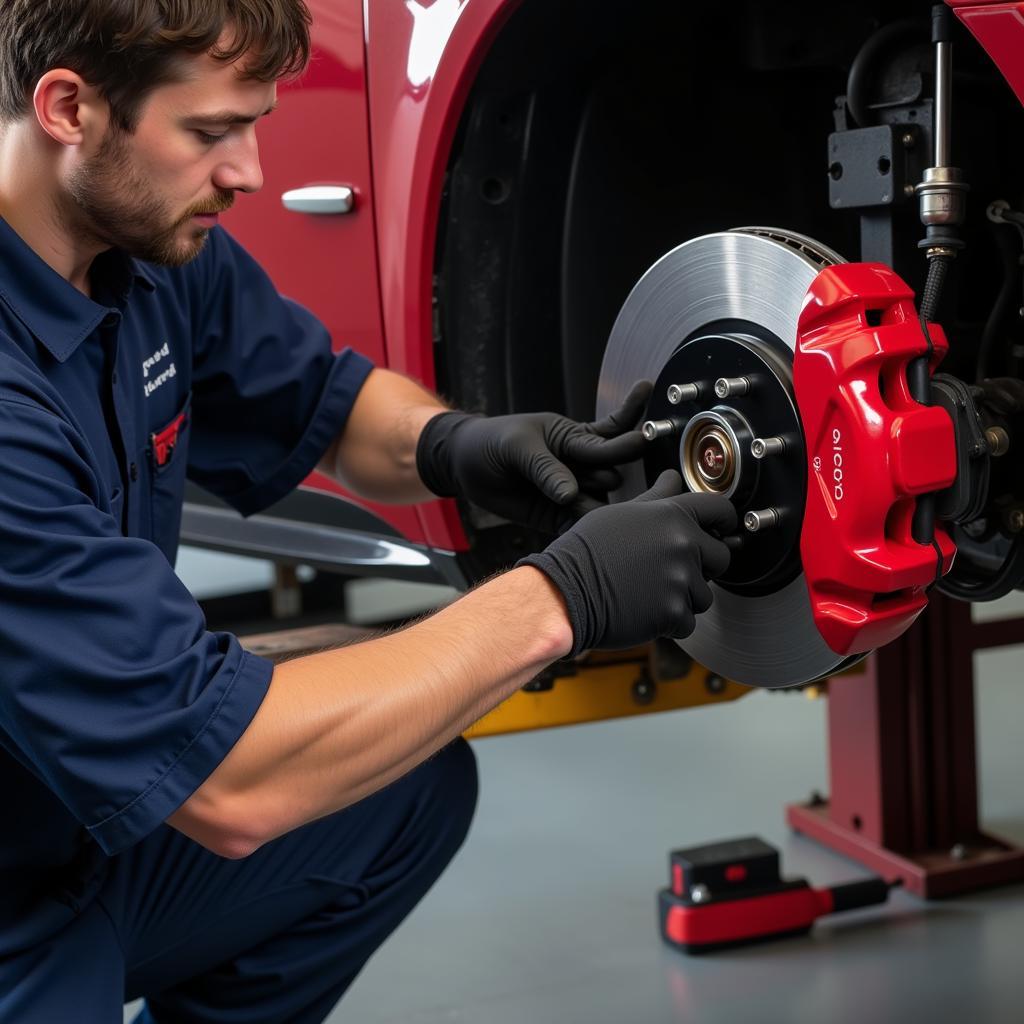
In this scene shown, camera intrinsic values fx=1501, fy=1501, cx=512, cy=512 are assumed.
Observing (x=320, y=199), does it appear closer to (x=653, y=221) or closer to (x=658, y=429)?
(x=653, y=221)

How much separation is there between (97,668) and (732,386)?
19.1 inches

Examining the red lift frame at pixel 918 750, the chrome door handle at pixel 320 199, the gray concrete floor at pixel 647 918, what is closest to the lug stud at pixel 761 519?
the chrome door handle at pixel 320 199

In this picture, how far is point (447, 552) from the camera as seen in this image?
1553 mm

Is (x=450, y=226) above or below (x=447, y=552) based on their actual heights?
above

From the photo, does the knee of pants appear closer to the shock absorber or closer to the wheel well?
the wheel well

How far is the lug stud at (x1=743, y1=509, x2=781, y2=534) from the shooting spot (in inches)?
43.0

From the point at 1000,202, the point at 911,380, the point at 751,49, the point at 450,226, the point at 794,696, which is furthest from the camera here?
the point at 794,696

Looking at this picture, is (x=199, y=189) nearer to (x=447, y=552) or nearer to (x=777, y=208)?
(x=447, y=552)

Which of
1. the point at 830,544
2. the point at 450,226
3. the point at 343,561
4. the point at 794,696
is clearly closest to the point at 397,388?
the point at 450,226

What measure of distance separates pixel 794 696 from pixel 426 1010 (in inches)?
53.4

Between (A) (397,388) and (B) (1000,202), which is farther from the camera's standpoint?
(A) (397,388)

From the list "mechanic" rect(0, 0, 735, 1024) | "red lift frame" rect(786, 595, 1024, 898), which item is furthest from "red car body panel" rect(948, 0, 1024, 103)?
"red lift frame" rect(786, 595, 1024, 898)

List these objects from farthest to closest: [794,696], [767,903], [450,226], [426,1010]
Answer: [794,696] → [767,903] → [426,1010] → [450,226]

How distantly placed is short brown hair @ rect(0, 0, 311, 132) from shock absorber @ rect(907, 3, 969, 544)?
19.2 inches
